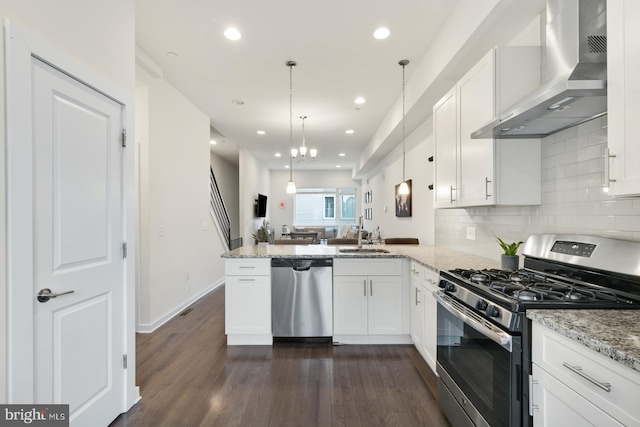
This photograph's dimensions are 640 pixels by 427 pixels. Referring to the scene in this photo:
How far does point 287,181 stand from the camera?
11562mm

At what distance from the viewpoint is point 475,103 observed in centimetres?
230

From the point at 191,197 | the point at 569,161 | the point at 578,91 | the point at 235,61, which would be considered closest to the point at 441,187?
the point at 569,161

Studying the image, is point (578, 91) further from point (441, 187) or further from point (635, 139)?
point (441, 187)

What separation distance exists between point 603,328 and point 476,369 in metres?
0.72

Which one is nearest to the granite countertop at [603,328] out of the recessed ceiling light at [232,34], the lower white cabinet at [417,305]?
the lower white cabinet at [417,305]

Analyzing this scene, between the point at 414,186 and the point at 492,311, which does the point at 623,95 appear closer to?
the point at 492,311

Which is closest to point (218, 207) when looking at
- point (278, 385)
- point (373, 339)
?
point (373, 339)

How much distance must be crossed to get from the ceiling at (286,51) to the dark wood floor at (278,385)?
296 centimetres

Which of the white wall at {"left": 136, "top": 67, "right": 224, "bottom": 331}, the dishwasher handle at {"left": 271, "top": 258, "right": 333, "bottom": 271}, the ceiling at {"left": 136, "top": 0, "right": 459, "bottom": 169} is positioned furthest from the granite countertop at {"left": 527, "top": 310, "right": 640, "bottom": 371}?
the white wall at {"left": 136, "top": 67, "right": 224, "bottom": 331}

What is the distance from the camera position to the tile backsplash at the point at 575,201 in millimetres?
1610

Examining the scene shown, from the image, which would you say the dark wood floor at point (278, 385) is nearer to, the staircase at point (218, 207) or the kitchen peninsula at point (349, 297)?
Answer: the kitchen peninsula at point (349, 297)

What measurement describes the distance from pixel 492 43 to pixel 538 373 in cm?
231

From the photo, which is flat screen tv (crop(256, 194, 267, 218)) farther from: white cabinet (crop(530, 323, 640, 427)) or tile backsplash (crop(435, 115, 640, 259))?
white cabinet (crop(530, 323, 640, 427))

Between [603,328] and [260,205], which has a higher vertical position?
[260,205]
